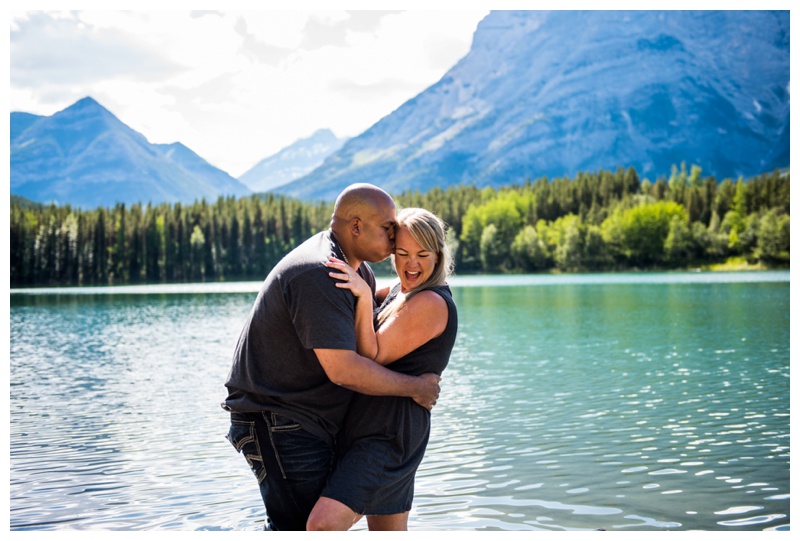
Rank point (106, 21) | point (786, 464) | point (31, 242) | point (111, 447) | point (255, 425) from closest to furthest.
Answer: point (255, 425) < point (786, 464) < point (111, 447) < point (106, 21) < point (31, 242)

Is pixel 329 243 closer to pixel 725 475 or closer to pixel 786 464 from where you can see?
pixel 725 475

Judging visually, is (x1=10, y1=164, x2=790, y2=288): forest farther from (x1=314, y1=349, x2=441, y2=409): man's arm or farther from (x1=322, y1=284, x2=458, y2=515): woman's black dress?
(x1=314, y1=349, x2=441, y2=409): man's arm

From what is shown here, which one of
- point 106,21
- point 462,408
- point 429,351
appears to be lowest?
point 462,408

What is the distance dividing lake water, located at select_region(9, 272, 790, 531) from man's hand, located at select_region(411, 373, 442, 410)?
12.3 ft

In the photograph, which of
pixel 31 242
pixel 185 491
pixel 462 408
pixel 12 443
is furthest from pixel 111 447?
pixel 31 242

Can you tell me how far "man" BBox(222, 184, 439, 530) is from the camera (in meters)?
4.61

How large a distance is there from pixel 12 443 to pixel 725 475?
10.6m

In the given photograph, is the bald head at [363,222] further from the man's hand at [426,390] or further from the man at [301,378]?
the man's hand at [426,390]

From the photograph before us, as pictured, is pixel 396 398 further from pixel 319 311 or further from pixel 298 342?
pixel 319 311

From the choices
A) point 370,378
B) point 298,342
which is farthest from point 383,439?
point 298,342

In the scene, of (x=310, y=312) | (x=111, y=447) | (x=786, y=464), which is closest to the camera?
(x=310, y=312)

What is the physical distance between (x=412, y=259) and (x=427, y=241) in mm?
157

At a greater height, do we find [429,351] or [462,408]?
[429,351]

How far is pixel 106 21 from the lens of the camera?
15438mm
